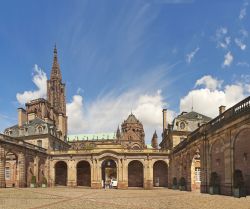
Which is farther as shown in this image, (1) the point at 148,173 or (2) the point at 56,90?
(2) the point at 56,90

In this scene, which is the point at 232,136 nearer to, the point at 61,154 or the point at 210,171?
the point at 210,171

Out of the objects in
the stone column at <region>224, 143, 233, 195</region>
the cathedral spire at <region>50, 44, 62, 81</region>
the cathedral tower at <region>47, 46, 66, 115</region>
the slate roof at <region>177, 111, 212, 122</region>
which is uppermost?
the cathedral spire at <region>50, 44, 62, 81</region>

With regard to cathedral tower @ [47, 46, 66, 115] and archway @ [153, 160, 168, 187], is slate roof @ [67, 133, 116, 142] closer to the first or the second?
cathedral tower @ [47, 46, 66, 115]

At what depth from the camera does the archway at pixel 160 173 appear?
54.2 meters

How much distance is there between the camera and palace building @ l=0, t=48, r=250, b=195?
22.0 metres

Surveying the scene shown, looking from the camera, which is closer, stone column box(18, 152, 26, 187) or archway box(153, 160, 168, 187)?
stone column box(18, 152, 26, 187)

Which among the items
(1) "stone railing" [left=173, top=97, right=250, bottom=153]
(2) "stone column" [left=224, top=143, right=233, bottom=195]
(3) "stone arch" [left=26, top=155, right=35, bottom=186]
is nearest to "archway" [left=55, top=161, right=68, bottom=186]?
(3) "stone arch" [left=26, top=155, right=35, bottom=186]

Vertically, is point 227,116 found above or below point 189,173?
above

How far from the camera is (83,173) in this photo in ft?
191

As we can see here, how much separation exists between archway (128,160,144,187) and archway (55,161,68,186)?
37.9 feet

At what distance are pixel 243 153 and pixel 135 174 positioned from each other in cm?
3732

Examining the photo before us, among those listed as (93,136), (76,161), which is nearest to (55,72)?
(93,136)

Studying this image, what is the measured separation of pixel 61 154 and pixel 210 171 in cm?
3226

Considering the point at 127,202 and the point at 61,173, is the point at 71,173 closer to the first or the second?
the point at 61,173
